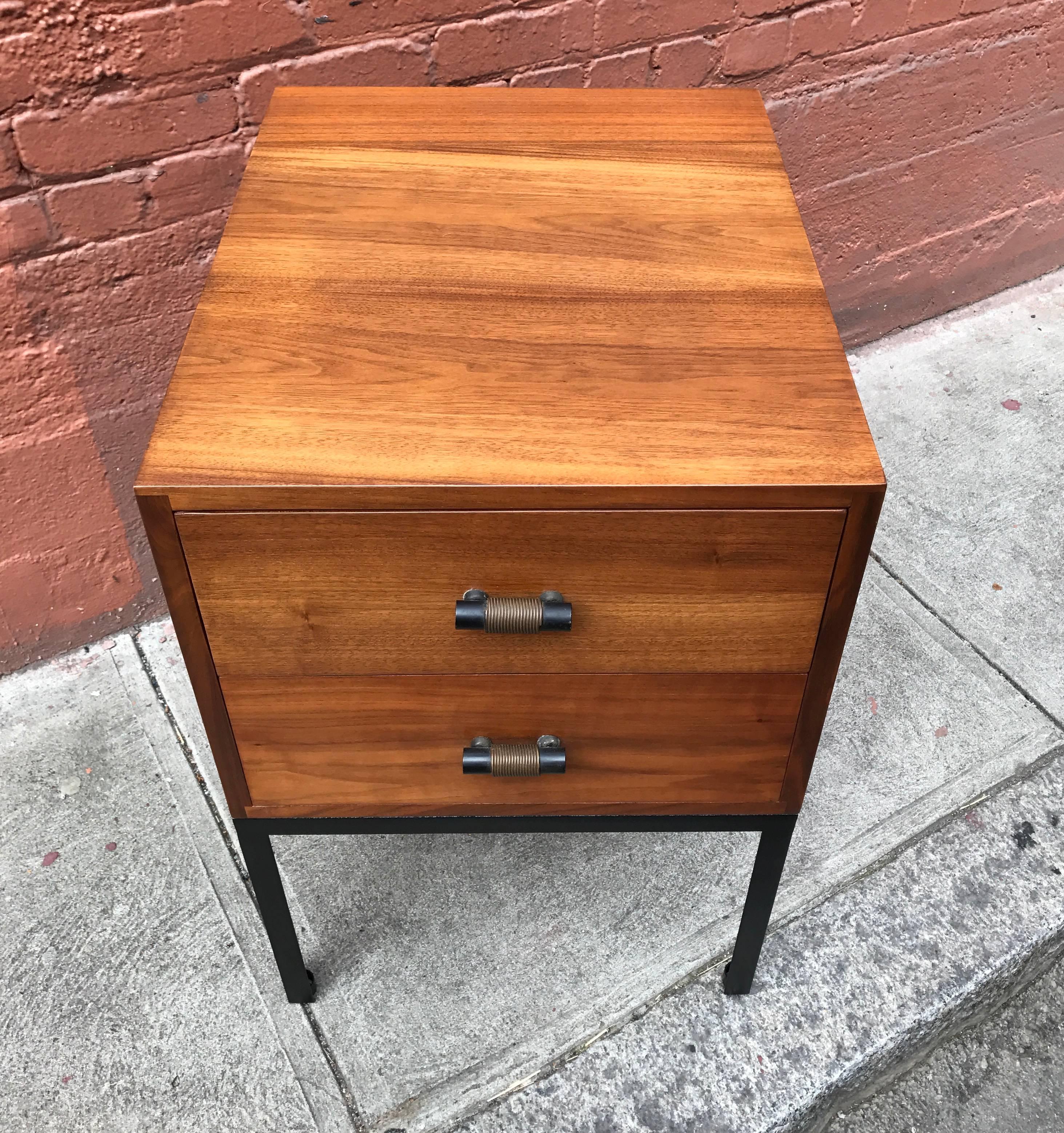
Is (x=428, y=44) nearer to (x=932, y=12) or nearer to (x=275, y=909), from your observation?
(x=932, y=12)

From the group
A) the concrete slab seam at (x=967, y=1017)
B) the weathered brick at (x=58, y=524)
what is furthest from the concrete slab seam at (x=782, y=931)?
the weathered brick at (x=58, y=524)

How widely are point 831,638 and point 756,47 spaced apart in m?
1.31

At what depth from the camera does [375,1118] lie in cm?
121

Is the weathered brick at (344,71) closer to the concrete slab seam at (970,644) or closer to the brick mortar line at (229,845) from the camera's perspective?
the brick mortar line at (229,845)

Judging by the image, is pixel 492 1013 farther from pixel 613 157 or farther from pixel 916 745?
pixel 613 157

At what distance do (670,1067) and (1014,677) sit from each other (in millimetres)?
893

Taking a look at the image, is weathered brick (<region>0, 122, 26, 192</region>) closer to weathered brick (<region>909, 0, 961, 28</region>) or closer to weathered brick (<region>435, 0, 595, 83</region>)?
weathered brick (<region>435, 0, 595, 83</region>)

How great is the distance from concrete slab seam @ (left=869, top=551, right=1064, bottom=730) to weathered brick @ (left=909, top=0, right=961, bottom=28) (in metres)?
1.01

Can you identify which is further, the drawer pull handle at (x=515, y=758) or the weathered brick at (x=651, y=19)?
the weathered brick at (x=651, y=19)

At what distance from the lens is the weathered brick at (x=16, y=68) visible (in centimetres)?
122

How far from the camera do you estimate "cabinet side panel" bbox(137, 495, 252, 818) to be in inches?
31.5

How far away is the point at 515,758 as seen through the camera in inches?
38.1

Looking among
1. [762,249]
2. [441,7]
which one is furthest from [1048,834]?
[441,7]

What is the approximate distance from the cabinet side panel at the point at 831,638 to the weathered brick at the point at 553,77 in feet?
3.38
